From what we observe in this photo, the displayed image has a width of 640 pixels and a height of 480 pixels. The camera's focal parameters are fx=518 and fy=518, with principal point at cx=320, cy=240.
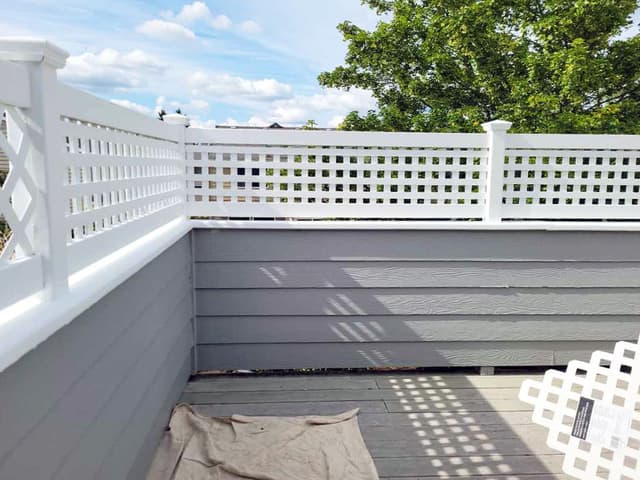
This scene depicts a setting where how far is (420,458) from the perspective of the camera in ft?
7.18

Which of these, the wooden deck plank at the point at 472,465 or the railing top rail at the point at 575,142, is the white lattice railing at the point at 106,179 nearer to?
the wooden deck plank at the point at 472,465

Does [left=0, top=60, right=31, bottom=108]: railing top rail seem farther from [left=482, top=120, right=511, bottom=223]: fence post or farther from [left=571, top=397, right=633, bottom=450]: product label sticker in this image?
[left=482, top=120, right=511, bottom=223]: fence post

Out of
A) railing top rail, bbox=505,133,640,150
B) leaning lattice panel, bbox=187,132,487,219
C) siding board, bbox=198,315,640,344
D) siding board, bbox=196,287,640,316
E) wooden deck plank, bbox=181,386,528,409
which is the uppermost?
railing top rail, bbox=505,133,640,150

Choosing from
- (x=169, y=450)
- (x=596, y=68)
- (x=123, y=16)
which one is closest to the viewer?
(x=169, y=450)

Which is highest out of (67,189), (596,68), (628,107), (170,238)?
(596,68)

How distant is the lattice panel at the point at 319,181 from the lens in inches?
115

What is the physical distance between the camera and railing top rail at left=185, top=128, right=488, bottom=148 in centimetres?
289

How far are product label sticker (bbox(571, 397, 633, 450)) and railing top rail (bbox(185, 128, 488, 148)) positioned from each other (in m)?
1.57

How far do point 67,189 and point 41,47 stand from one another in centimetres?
33

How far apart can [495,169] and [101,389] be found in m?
2.37

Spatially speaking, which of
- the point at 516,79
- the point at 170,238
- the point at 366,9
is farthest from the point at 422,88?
the point at 170,238

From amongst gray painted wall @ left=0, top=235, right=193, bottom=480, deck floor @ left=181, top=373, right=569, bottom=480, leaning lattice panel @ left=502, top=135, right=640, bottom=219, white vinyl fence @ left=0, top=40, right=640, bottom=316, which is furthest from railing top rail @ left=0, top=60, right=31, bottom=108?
leaning lattice panel @ left=502, top=135, right=640, bottom=219

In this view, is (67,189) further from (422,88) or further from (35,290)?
(422,88)

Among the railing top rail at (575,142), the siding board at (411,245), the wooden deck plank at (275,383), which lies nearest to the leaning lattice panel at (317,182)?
the siding board at (411,245)
